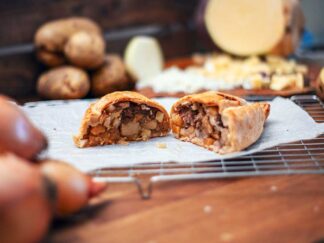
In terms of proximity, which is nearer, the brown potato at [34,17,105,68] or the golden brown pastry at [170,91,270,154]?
the golden brown pastry at [170,91,270,154]

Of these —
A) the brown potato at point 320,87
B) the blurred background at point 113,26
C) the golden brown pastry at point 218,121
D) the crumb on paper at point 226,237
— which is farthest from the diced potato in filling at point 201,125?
the blurred background at point 113,26

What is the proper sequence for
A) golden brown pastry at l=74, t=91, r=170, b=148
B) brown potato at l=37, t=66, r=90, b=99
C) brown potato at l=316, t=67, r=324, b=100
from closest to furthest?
golden brown pastry at l=74, t=91, r=170, b=148, brown potato at l=316, t=67, r=324, b=100, brown potato at l=37, t=66, r=90, b=99

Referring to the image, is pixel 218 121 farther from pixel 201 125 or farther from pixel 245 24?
pixel 245 24

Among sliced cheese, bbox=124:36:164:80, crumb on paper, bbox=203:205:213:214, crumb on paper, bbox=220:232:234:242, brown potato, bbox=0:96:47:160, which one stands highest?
brown potato, bbox=0:96:47:160

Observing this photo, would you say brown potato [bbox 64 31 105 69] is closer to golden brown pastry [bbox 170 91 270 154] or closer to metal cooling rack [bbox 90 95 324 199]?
golden brown pastry [bbox 170 91 270 154]

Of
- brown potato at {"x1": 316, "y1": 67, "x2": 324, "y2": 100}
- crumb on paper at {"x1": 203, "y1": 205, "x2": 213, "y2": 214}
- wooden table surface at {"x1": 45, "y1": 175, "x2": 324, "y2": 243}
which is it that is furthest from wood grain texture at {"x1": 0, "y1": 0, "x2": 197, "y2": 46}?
crumb on paper at {"x1": 203, "y1": 205, "x2": 213, "y2": 214}

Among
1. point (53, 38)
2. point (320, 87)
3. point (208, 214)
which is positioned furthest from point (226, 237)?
point (53, 38)
